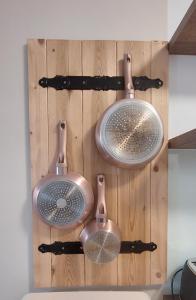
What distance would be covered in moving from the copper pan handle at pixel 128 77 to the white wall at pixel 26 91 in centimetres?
10

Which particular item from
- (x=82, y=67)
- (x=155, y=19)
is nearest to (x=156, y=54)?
(x=155, y=19)

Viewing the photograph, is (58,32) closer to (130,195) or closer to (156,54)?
(156,54)

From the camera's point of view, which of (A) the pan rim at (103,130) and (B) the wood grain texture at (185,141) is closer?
(B) the wood grain texture at (185,141)

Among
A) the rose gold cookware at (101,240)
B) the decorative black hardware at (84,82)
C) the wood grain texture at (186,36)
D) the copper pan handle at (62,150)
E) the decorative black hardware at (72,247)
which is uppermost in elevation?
the wood grain texture at (186,36)

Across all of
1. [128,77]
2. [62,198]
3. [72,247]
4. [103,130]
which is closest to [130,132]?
[103,130]

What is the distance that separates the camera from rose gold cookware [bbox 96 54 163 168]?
0.82 m

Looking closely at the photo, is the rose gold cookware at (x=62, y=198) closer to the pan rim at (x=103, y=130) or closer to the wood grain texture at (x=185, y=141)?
the pan rim at (x=103, y=130)

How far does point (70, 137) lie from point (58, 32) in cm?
39

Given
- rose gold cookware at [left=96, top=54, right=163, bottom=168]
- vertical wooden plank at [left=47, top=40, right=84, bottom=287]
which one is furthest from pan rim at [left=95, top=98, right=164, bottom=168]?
vertical wooden plank at [left=47, top=40, right=84, bottom=287]

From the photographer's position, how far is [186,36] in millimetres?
803

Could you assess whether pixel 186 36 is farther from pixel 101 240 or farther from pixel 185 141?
pixel 101 240

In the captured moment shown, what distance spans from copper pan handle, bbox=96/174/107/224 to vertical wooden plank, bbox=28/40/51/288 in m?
0.20

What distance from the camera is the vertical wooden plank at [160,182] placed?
91cm

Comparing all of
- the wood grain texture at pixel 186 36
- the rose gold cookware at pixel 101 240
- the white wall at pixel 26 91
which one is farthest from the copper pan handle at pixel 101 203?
the wood grain texture at pixel 186 36
